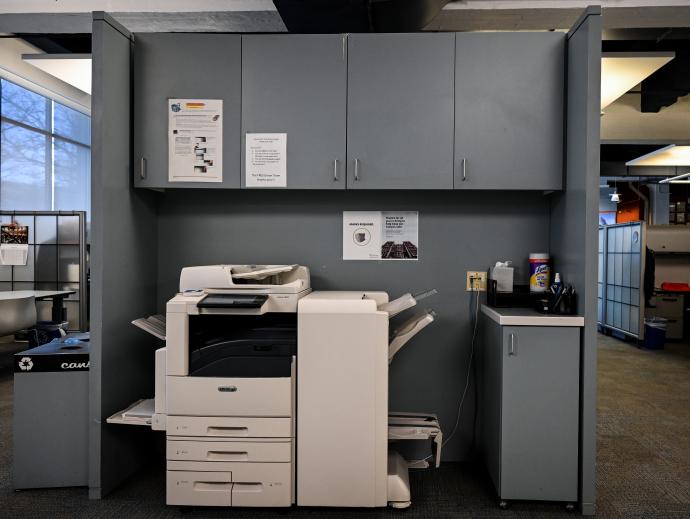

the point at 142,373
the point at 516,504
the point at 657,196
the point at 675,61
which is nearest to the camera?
the point at 516,504

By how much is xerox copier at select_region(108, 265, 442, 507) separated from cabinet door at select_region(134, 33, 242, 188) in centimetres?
94

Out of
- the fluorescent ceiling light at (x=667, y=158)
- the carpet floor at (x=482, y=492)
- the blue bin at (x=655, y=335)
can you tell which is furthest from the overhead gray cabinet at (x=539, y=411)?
the fluorescent ceiling light at (x=667, y=158)

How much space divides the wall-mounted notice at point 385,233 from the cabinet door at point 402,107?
Answer: 1.08 feet

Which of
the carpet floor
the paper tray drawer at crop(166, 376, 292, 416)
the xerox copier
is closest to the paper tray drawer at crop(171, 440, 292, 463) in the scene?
the xerox copier

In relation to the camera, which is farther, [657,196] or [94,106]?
[657,196]

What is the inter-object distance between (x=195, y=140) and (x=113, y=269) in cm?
80

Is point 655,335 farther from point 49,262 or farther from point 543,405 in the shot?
point 49,262

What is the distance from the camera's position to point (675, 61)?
15.5ft

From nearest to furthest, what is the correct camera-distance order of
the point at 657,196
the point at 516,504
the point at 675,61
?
the point at 516,504 < the point at 675,61 < the point at 657,196

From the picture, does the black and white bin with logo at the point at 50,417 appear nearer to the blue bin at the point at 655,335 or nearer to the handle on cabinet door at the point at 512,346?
the handle on cabinet door at the point at 512,346

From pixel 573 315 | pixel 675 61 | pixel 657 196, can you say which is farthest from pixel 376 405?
pixel 657 196

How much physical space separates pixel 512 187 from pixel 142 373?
230cm

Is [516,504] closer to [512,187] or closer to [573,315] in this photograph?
[573,315]

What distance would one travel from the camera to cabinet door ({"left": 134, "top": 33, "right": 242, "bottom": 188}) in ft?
8.47
